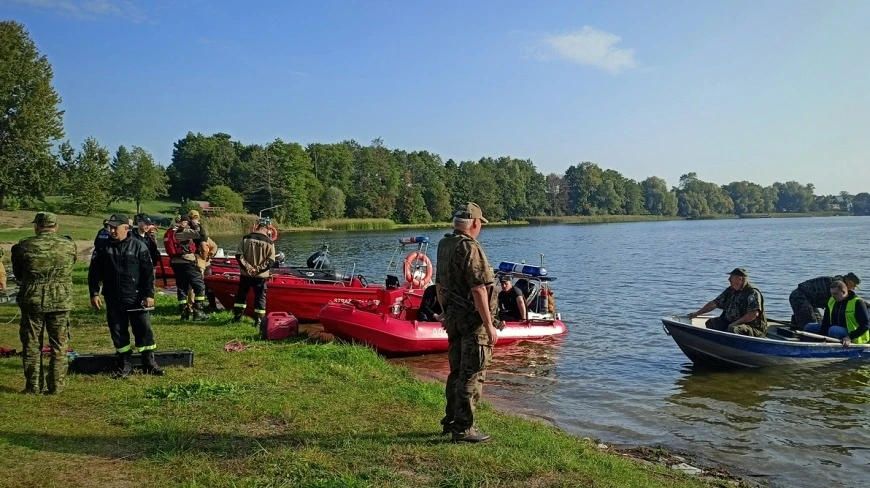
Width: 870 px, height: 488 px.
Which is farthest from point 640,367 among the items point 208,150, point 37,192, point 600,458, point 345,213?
point 208,150

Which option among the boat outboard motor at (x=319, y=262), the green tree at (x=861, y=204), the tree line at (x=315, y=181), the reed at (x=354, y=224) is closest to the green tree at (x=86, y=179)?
the tree line at (x=315, y=181)

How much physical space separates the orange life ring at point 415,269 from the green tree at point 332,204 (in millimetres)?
70090

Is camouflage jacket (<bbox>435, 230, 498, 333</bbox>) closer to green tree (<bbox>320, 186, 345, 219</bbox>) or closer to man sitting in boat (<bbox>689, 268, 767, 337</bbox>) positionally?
man sitting in boat (<bbox>689, 268, 767, 337</bbox>)

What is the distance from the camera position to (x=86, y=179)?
53375mm

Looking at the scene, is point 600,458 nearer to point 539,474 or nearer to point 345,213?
point 539,474

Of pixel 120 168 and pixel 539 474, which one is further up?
pixel 120 168

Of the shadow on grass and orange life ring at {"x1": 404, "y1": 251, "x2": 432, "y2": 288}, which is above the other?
orange life ring at {"x1": 404, "y1": 251, "x2": 432, "y2": 288}

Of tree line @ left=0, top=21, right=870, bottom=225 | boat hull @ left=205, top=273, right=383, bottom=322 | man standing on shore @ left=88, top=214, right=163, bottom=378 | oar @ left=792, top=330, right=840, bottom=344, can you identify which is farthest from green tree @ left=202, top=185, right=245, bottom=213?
man standing on shore @ left=88, top=214, right=163, bottom=378

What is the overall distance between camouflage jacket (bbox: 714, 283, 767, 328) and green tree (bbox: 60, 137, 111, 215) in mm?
54038

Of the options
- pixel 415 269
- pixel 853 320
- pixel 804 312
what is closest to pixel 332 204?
pixel 415 269

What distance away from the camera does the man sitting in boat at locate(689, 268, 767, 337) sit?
10.7m

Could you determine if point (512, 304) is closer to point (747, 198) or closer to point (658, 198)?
point (658, 198)

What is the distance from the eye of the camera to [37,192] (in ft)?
169

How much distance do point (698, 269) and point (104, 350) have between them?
93.1ft
